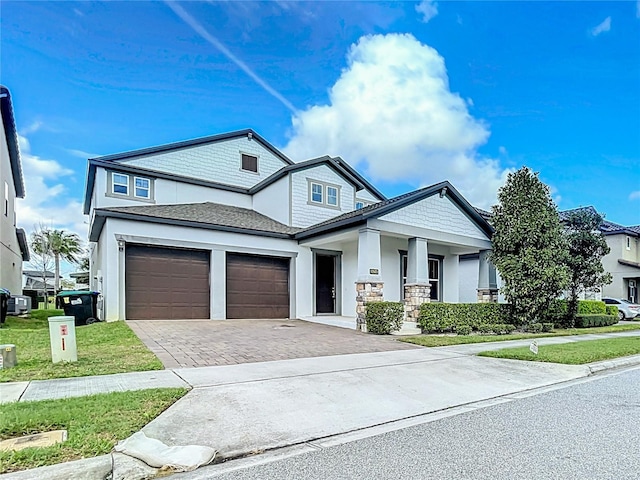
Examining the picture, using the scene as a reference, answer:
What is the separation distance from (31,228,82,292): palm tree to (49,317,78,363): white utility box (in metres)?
31.2

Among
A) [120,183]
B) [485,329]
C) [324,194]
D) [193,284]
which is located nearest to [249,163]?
[324,194]

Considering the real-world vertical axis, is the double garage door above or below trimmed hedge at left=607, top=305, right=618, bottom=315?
above

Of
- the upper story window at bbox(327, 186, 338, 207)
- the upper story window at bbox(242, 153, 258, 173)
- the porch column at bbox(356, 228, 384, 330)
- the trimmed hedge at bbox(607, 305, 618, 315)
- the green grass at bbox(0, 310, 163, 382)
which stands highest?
the upper story window at bbox(242, 153, 258, 173)

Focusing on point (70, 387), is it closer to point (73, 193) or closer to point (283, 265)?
point (283, 265)

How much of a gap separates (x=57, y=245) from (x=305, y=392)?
1504 inches

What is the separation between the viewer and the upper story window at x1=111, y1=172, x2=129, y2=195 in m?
17.3

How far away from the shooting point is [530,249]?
14844mm

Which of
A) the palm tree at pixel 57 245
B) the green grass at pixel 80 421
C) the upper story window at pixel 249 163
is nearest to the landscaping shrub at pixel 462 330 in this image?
the green grass at pixel 80 421

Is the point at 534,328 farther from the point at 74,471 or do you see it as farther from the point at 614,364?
the point at 74,471

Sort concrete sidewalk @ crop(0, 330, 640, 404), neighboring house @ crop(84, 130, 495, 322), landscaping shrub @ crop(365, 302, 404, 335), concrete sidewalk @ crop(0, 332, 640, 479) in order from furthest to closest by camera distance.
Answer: neighboring house @ crop(84, 130, 495, 322), landscaping shrub @ crop(365, 302, 404, 335), concrete sidewalk @ crop(0, 330, 640, 404), concrete sidewalk @ crop(0, 332, 640, 479)

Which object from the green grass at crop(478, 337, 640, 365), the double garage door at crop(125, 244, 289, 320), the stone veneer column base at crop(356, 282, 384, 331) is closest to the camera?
the green grass at crop(478, 337, 640, 365)

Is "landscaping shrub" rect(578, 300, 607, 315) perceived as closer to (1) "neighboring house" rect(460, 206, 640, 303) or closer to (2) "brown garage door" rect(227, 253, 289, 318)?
(1) "neighboring house" rect(460, 206, 640, 303)

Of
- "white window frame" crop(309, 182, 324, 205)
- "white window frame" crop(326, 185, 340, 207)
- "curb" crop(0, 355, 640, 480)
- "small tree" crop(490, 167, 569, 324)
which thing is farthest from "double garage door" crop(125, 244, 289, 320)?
"curb" crop(0, 355, 640, 480)

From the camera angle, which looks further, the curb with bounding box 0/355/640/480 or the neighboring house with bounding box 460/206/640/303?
the neighboring house with bounding box 460/206/640/303
